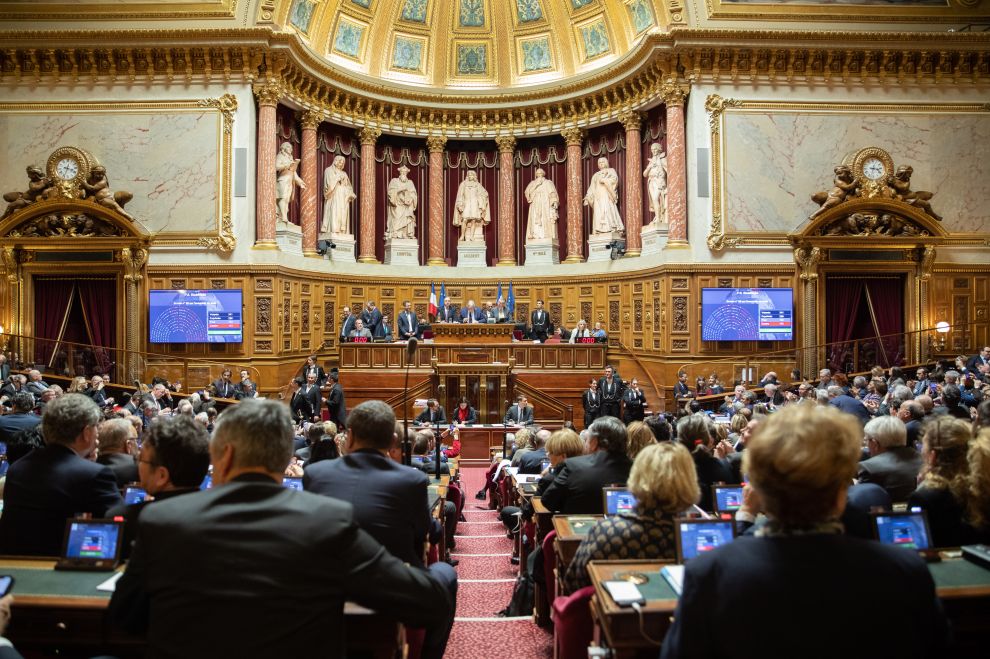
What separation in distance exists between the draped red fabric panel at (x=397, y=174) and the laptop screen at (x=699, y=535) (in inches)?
679

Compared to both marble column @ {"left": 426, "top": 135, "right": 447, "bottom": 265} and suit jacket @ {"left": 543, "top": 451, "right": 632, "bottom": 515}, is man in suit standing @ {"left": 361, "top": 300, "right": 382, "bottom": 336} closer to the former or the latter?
marble column @ {"left": 426, "top": 135, "right": 447, "bottom": 265}

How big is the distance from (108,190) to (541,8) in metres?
12.0

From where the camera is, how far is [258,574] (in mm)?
1870

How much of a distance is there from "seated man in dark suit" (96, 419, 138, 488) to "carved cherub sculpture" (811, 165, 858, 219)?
14.9 m

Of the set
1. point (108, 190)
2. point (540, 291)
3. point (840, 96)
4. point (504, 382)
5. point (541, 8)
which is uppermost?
point (541, 8)

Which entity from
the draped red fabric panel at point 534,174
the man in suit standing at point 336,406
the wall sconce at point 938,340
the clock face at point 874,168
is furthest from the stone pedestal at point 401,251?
the wall sconce at point 938,340

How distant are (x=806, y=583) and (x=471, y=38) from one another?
20.2 m

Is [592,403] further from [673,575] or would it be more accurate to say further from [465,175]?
[673,575]

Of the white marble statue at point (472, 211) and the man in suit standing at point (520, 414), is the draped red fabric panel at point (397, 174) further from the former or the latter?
the man in suit standing at point (520, 414)

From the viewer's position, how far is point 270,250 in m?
15.8

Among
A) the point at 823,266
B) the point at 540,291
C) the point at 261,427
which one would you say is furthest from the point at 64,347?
the point at 823,266

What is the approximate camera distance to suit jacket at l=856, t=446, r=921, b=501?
448 centimetres

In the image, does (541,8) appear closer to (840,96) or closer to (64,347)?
(840,96)

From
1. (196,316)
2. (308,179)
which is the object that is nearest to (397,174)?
(308,179)
